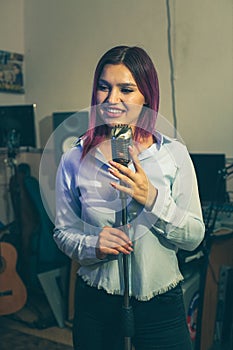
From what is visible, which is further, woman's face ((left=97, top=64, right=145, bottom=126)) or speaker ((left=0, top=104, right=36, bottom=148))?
speaker ((left=0, top=104, right=36, bottom=148))

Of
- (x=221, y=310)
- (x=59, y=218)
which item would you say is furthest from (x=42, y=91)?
(x=59, y=218)

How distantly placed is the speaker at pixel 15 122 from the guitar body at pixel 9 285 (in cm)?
74

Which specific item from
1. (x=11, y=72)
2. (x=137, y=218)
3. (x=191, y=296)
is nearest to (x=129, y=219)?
(x=137, y=218)

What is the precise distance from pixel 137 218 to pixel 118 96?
0.84ft

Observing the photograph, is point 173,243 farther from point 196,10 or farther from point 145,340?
point 196,10

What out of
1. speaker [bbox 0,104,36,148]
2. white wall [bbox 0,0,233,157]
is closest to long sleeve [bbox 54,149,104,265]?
white wall [bbox 0,0,233,157]

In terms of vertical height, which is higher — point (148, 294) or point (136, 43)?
point (136, 43)

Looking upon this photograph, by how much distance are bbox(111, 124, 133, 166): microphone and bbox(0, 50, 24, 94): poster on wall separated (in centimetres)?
246

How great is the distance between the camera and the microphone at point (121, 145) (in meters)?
0.77

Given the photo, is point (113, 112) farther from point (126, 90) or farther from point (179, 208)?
point (179, 208)

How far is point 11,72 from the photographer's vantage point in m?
3.08

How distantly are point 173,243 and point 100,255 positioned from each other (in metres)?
0.16

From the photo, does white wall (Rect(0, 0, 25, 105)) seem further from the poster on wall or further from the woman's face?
the woman's face

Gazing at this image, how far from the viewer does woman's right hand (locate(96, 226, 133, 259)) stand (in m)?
0.81
